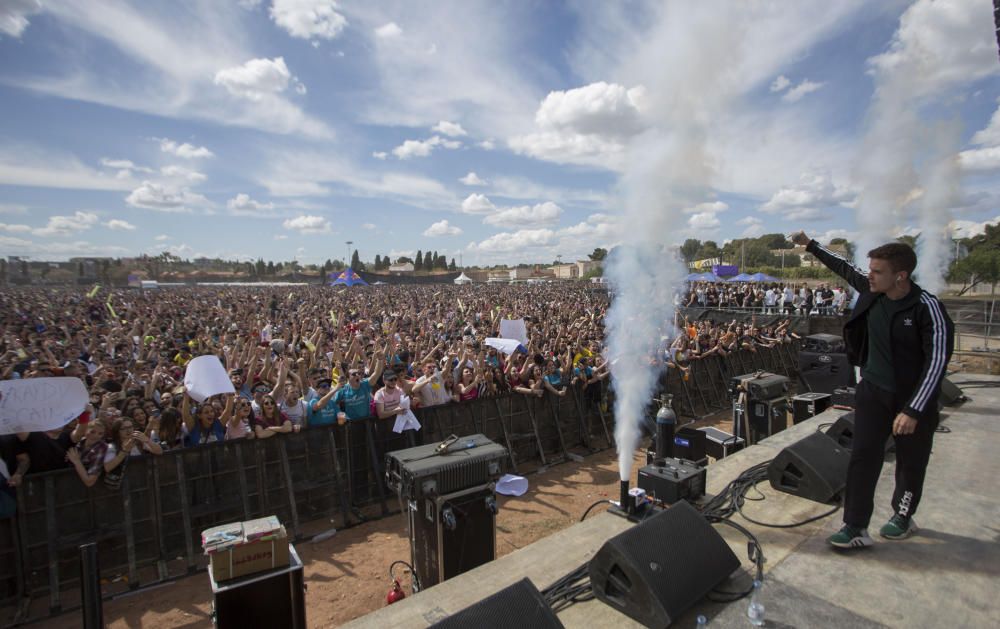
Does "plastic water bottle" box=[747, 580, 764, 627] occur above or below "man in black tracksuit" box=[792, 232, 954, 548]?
below

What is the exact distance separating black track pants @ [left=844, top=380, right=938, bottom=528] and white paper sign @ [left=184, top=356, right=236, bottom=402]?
751cm

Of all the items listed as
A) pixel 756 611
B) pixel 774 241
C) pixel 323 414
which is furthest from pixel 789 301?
pixel 774 241

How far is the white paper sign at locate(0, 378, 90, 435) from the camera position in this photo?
5410 millimetres

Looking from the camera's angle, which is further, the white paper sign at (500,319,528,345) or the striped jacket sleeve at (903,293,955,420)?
the white paper sign at (500,319,528,345)

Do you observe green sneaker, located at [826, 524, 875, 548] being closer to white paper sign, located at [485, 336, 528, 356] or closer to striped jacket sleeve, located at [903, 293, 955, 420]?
striped jacket sleeve, located at [903, 293, 955, 420]

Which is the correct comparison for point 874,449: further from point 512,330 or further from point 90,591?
Result: point 512,330

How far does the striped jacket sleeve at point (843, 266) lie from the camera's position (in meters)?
3.75

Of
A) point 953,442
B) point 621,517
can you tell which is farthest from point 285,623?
point 953,442

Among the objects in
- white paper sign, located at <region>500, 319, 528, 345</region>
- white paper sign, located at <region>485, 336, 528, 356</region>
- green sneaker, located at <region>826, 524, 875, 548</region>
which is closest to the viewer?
green sneaker, located at <region>826, 524, 875, 548</region>

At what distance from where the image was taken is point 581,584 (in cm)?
336

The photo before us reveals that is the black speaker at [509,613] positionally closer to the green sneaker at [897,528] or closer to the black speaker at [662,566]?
the black speaker at [662,566]

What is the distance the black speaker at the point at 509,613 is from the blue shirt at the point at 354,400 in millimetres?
5611

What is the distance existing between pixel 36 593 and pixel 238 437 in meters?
2.41

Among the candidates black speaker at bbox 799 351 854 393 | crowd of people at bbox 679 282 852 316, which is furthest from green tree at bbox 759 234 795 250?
black speaker at bbox 799 351 854 393
